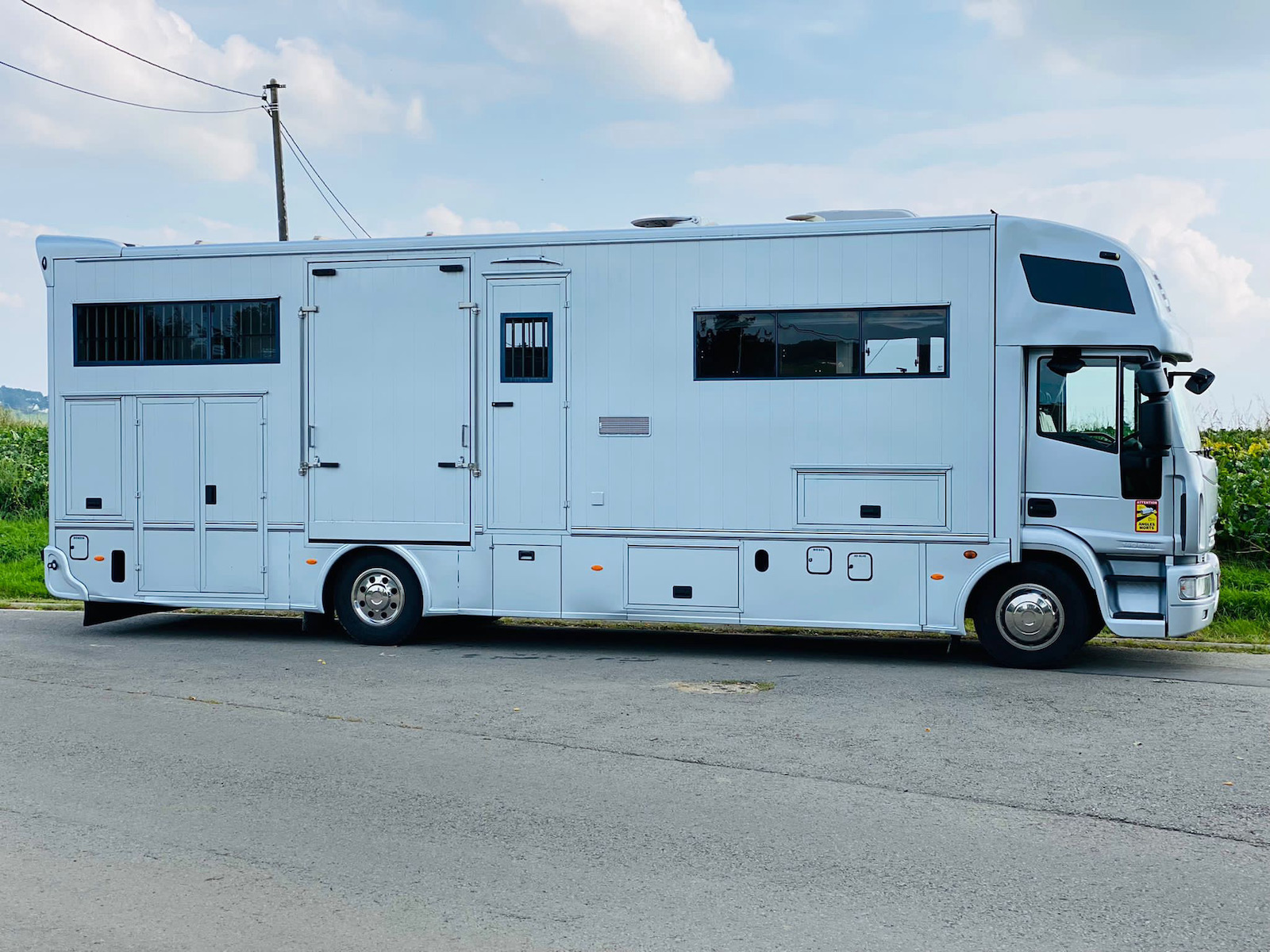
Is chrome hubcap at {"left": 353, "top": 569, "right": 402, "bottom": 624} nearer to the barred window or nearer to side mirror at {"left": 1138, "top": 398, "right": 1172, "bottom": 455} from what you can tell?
the barred window

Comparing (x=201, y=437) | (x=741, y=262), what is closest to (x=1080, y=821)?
(x=741, y=262)

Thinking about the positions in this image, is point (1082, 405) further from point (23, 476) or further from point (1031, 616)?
point (23, 476)

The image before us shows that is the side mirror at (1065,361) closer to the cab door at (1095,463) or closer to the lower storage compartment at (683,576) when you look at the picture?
the cab door at (1095,463)

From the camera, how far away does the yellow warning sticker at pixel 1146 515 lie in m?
10.1

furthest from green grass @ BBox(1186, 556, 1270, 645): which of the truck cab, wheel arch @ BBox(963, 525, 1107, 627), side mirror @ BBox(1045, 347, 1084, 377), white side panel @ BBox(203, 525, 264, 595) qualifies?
white side panel @ BBox(203, 525, 264, 595)

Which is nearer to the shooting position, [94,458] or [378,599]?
[378,599]

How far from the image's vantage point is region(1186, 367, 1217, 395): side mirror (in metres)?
10.0

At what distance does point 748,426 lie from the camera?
1095 cm

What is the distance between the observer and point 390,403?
11766mm

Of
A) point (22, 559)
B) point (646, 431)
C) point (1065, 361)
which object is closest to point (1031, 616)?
point (1065, 361)

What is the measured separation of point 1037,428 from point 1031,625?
160 cm

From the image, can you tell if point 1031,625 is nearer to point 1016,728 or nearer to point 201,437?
point 1016,728

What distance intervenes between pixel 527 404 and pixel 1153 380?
5169mm

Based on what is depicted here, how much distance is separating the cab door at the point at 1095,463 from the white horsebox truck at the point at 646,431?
0.02 metres
